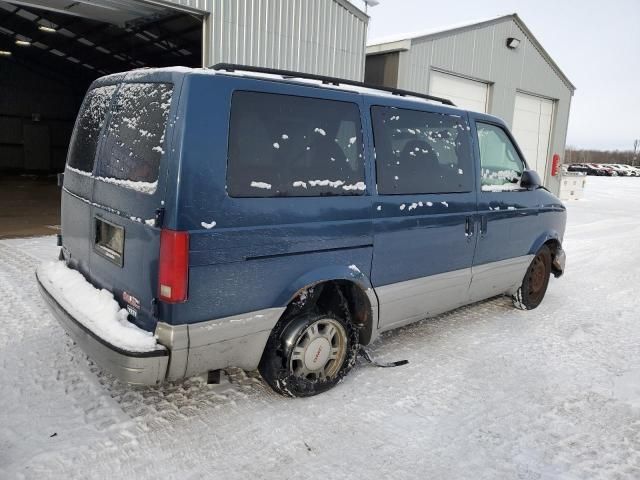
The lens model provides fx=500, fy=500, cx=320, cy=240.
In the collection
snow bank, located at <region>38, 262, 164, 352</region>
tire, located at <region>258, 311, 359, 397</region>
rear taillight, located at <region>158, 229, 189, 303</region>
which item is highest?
rear taillight, located at <region>158, 229, 189, 303</region>

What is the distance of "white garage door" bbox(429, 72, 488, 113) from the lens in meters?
12.9

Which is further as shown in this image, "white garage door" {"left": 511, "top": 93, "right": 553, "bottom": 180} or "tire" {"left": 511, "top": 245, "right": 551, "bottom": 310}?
"white garage door" {"left": 511, "top": 93, "right": 553, "bottom": 180}

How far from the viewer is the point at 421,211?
376 cm

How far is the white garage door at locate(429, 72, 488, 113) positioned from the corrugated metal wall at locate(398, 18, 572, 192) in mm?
198

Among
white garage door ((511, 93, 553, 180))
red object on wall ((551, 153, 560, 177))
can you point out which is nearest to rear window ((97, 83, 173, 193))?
white garage door ((511, 93, 553, 180))

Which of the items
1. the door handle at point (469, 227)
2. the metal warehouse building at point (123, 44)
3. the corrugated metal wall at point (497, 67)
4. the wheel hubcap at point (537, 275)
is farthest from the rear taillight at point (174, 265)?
the corrugated metal wall at point (497, 67)

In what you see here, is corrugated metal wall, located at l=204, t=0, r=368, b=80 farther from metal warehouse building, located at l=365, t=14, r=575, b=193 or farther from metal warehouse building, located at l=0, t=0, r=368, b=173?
metal warehouse building, located at l=365, t=14, r=575, b=193

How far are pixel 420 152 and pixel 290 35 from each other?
20.4 ft

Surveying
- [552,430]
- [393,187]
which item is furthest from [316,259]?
[552,430]

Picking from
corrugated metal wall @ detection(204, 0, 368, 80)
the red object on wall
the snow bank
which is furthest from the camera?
the red object on wall

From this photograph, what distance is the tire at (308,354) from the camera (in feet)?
10.4

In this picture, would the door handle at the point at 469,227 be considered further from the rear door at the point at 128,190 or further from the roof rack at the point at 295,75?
the rear door at the point at 128,190

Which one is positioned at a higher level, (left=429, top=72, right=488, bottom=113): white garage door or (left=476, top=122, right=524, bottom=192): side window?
(left=429, top=72, right=488, bottom=113): white garage door

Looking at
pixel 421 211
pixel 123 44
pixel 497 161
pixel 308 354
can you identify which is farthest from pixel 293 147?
pixel 123 44
